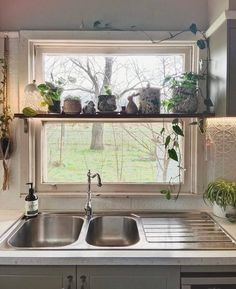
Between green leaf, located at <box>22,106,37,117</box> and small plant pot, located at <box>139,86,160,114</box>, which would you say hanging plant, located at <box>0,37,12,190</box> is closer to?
green leaf, located at <box>22,106,37,117</box>

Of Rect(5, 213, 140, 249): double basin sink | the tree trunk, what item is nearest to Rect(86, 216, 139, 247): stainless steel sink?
Rect(5, 213, 140, 249): double basin sink

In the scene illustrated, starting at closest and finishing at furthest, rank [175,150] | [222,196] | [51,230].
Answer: [222,196] < [51,230] < [175,150]

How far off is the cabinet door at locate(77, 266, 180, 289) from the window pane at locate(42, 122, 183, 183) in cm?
79

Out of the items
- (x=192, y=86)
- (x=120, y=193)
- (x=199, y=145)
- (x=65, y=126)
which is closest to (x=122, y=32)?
(x=192, y=86)

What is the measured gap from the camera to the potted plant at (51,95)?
1.98 m

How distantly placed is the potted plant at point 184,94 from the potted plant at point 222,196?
48 cm

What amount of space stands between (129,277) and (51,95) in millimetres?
1150

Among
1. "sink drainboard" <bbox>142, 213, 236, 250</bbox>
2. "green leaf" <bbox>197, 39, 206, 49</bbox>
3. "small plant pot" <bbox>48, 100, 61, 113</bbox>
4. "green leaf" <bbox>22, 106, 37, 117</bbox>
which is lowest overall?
"sink drainboard" <bbox>142, 213, 236, 250</bbox>

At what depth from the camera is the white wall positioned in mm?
2092

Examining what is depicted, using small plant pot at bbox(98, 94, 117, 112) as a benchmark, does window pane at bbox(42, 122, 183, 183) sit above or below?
below

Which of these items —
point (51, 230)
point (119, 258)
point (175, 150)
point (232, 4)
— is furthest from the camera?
point (175, 150)

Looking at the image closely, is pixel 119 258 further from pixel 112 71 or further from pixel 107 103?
pixel 112 71

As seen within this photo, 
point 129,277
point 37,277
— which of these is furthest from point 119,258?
point 37,277

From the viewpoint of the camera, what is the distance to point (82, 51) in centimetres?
215
